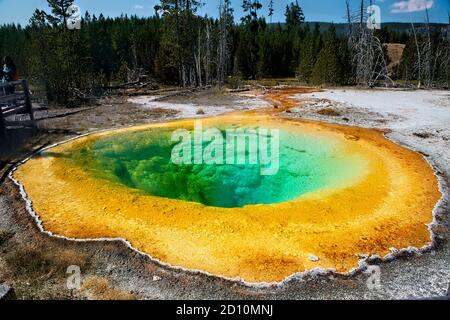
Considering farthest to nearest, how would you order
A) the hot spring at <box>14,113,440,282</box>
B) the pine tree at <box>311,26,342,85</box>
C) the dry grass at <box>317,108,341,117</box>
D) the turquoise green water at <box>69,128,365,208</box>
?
the pine tree at <box>311,26,342,85</box>
the dry grass at <box>317,108,341,117</box>
the turquoise green water at <box>69,128,365,208</box>
the hot spring at <box>14,113,440,282</box>

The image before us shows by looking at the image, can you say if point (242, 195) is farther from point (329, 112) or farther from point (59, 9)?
point (59, 9)

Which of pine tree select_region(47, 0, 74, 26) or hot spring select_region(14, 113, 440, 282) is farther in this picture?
pine tree select_region(47, 0, 74, 26)

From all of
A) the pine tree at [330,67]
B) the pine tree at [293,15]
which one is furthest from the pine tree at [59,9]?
the pine tree at [293,15]

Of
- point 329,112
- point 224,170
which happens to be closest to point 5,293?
point 224,170

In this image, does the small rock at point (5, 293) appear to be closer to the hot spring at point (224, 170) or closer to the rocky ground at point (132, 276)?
the rocky ground at point (132, 276)

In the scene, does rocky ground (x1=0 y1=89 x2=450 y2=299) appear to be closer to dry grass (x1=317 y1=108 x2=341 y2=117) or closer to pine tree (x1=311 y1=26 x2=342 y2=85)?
dry grass (x1=317 y1=108 x2=341 y2=117)

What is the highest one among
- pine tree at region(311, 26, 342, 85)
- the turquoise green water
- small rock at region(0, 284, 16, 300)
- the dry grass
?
pine tree at region(311, 26, 342, 85)

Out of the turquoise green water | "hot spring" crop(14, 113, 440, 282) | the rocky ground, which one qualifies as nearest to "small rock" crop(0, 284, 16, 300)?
the rocky ground
